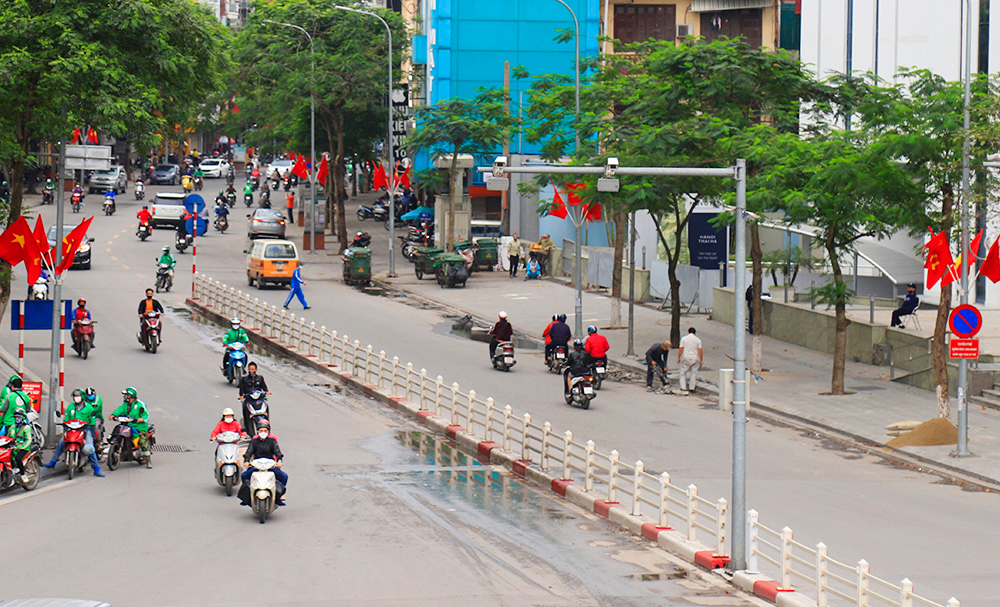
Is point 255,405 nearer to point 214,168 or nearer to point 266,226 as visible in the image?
point 266,226

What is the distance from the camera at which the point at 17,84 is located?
21.7 meters

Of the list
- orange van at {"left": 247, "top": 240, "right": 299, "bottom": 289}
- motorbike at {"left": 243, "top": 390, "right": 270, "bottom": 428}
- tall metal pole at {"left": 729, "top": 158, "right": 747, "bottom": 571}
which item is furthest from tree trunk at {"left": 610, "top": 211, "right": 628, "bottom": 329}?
tall metal pole at {"left": 729, "top": 158, "right": 747, "bottom": 571}

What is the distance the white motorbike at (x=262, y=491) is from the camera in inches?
643

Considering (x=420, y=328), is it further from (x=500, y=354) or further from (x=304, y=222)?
(x=304, y=222)

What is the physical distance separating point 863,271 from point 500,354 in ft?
56.8

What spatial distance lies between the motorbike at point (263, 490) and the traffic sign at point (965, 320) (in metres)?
12.2

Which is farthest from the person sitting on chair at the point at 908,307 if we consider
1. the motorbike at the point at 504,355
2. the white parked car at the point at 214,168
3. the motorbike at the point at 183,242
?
the white parked car at the point at 214,168

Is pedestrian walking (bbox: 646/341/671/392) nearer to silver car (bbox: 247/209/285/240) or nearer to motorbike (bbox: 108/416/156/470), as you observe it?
motorbike (bbox: 108/416/156/470)

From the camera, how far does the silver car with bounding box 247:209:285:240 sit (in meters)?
59.5

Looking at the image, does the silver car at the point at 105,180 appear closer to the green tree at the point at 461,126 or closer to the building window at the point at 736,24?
the green tree at the point at 461,126

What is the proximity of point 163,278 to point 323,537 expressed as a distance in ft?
93.4

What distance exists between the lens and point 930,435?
22859 mm

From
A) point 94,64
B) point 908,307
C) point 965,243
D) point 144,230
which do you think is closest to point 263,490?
point 94,64

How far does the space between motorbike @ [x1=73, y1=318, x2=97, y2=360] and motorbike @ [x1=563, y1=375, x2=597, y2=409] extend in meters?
11.7
